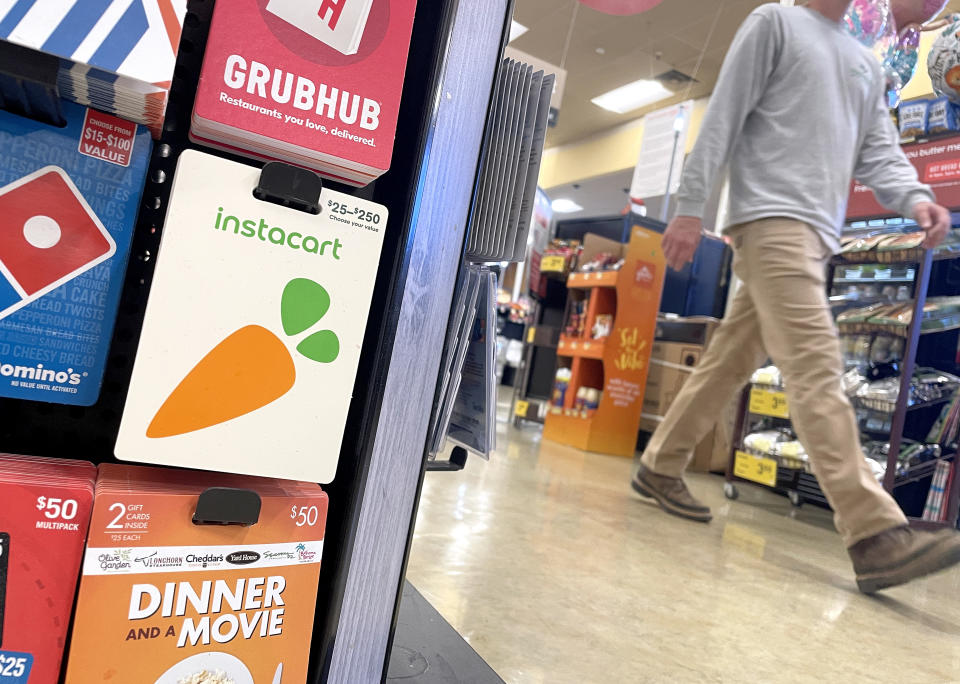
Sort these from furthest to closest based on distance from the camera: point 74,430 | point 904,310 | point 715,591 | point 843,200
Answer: point 904,310 < point 843,200 < point 715,591 < point 74,430

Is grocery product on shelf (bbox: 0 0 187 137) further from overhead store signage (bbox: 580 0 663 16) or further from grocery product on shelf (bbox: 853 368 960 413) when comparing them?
grocery product on shelf (bbox: 853 368 960 413)

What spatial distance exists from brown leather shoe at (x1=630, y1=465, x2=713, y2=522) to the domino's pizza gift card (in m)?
1.98

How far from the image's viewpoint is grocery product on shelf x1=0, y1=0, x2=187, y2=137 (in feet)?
1.25

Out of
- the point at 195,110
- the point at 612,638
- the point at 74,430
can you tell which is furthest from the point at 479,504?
the point at 195,110

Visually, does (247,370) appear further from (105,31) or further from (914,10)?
(914,10)

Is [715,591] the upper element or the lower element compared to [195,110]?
lower

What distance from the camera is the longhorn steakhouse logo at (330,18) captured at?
1.55 feet

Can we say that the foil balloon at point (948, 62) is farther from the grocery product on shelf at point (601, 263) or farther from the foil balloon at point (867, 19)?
the grocery product on shelf at point (601, 263)

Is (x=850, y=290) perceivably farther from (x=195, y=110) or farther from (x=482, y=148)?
(x=195, y=110)

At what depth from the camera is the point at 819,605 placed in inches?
56.5

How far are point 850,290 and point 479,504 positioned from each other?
6.78ft

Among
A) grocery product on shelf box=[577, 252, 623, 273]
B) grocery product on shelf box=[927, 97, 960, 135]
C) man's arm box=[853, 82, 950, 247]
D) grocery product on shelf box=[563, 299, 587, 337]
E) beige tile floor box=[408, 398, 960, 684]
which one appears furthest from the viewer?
grocery product on shelf box=[563, 299, 587, 337]

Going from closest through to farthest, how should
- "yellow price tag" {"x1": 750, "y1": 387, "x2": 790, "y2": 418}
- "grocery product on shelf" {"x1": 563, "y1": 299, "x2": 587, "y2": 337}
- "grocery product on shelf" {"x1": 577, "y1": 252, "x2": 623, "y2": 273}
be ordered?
"yellow price tag" {"x1": 750, "y1": 387, "x2": 790, "y2": 418}
"grocery product on shelf" {"x1": 577, "y1": 252, "x2": 623, "y2": 273}
"grocery product on shelf" {"x1": 563, "y1": 299, "x2": 587, "y2": 337}

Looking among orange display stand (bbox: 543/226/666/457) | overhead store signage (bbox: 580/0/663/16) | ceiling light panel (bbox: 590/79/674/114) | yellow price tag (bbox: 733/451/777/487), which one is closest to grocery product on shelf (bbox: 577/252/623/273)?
A: orange display stand (bbox: 543/226/666/457)
